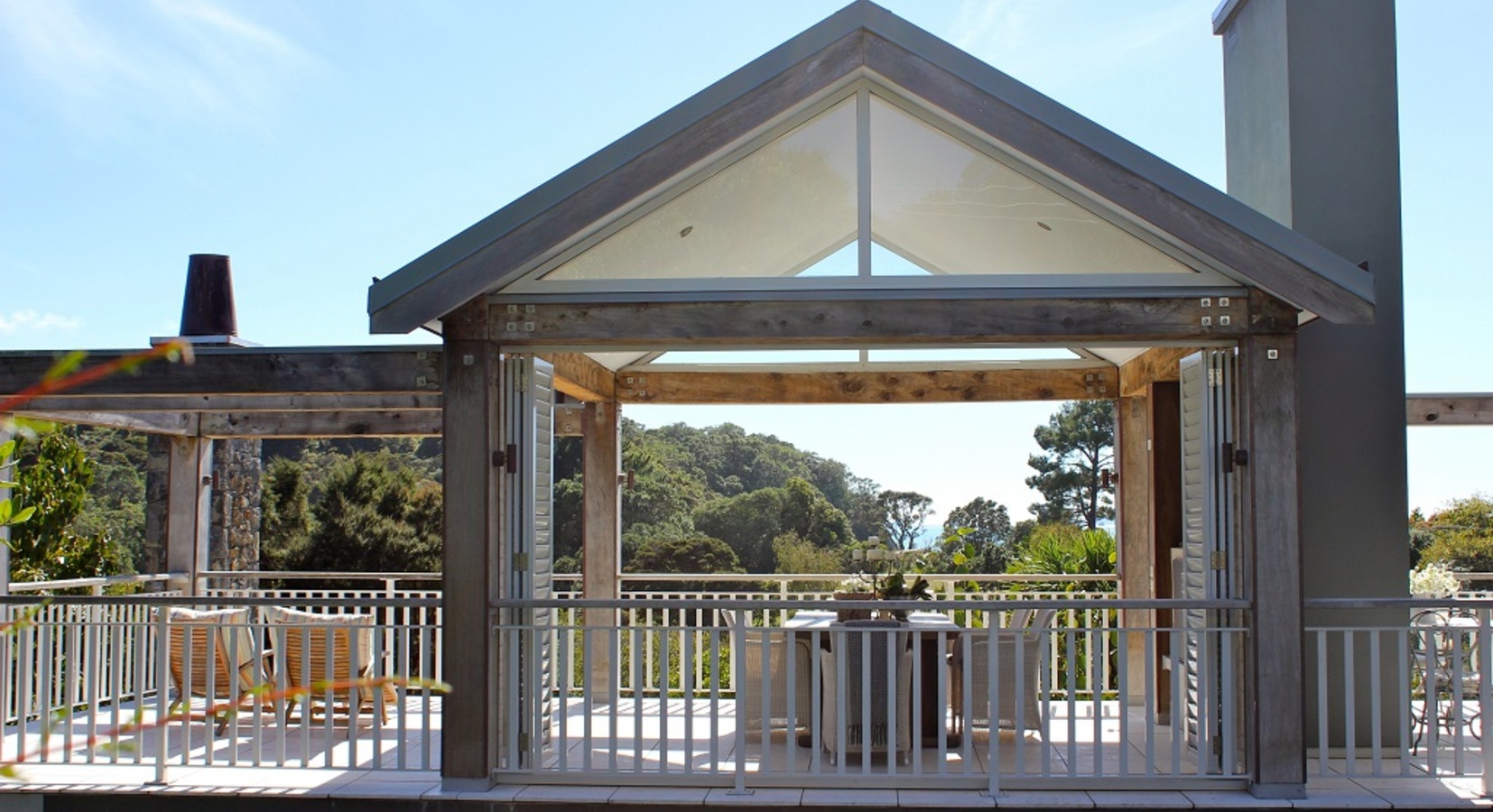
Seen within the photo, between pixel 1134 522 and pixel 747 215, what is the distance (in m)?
4.43

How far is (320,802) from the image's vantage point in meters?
6.46

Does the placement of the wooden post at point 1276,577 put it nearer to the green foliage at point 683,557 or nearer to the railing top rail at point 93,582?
the railing top rail at point 93,582

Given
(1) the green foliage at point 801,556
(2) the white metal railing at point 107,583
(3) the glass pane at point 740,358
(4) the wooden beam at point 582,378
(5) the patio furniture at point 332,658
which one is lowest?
(1) the green foliage at point 801,556

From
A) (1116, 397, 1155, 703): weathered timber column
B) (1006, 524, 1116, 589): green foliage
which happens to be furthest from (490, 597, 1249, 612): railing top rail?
(1006, 524, 1116, 589): green foliage

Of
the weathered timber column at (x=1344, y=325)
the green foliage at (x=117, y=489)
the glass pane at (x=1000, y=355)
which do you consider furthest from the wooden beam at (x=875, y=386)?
the green foliage at (x=117, y=489)

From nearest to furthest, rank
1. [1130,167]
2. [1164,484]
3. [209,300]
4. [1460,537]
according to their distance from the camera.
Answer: [1130,167], [1164,484], [209,300], [1460,537]

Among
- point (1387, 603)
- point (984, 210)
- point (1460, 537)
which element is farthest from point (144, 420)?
point (1460, 537)

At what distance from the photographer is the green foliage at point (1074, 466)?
1278 inches

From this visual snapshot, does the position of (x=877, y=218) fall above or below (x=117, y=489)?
above

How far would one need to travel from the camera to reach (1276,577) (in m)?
6.33

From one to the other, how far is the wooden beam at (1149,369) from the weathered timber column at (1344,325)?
858 millimetres

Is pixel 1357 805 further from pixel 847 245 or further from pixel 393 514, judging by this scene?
pixel 393 514

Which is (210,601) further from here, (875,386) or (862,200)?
(875,386)

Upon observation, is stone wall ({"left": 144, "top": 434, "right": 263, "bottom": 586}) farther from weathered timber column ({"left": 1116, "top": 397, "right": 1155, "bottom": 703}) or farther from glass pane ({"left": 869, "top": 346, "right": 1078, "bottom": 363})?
A: weathered timber column ({"left": 1116, "top": 397, "right": 1155, "bottom": 703})
